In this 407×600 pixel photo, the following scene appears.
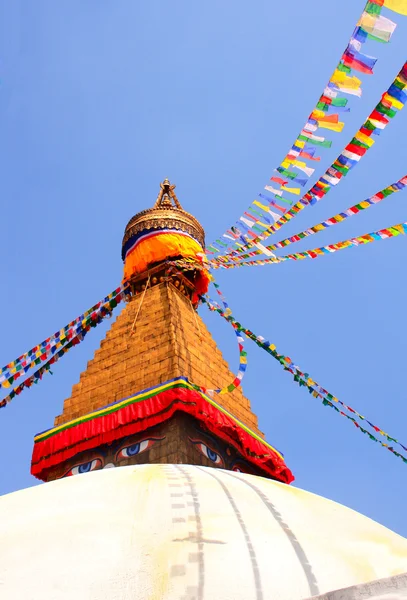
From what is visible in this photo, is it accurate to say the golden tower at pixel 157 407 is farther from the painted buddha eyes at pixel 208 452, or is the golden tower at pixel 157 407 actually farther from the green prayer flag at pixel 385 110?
the green prayer flag at pixel 385 110

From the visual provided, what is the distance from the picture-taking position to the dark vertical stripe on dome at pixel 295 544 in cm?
353

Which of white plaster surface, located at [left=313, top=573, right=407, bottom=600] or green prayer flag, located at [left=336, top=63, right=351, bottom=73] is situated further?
green prayer flag, located at [left=336, top=63, right=351, bottom=73]

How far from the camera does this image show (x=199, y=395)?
31.7ft

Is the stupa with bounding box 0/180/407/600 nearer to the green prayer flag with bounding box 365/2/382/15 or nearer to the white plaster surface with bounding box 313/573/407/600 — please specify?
the white plaster surface with bounding box 313/573/407/600

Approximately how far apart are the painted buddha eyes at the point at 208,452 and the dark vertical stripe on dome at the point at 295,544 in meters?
4.52

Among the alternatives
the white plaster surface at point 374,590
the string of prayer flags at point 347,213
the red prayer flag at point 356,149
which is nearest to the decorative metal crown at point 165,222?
the string of prayer flags at point 347,213

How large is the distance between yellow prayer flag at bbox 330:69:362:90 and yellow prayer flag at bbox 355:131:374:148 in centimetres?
51

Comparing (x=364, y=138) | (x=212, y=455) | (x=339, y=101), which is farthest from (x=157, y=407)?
(x=339, y=101)

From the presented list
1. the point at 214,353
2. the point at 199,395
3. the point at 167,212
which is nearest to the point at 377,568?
the point at 199,395

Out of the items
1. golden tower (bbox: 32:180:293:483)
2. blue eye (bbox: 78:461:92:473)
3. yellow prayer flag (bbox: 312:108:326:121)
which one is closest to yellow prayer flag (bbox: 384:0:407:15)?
yellow prayer flag (bbox: 312:108:326:121)

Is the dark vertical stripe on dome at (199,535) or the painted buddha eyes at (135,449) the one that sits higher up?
the painted buddha eyes at (135,449)

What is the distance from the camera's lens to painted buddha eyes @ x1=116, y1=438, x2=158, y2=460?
955 cm

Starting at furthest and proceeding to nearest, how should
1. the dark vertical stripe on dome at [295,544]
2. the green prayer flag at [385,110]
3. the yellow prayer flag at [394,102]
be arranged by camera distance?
the green prayer flag at [385,110] → the yellow prayer flag at [394,102] → the dark vertical stripe on dome at [295,544]

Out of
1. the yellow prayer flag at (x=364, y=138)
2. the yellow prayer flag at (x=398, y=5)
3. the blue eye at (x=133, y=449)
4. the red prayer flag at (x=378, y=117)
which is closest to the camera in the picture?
the yellow prayer flag at (x=398, y=5)
